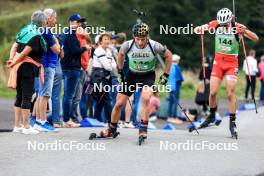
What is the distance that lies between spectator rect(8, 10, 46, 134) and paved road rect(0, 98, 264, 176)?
0.56 metres

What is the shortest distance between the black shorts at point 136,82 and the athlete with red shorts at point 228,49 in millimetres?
1710

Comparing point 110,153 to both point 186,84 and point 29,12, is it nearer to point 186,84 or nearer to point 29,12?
point 186,84

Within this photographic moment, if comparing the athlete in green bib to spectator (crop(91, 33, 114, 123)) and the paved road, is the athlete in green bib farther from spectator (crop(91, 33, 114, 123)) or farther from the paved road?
spectator (crop(91, 33, 114, 123))

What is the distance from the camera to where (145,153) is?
11719 mm

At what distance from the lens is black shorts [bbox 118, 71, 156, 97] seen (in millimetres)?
13219

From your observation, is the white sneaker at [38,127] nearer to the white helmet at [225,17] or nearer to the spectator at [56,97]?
the spectator at [56,97]

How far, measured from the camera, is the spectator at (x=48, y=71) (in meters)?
13.9

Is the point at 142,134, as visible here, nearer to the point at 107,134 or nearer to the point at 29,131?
the point at 107,134

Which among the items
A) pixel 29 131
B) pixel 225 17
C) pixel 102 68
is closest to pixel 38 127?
pixel 29 131

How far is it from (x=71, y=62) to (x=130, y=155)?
4.41m

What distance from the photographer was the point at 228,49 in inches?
566

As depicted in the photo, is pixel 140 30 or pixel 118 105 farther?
pixel 118 105

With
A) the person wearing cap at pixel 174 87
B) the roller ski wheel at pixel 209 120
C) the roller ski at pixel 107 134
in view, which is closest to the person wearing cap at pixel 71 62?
the roller ski at pixel 107 134

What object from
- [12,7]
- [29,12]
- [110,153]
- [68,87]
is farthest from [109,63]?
[12,7]
